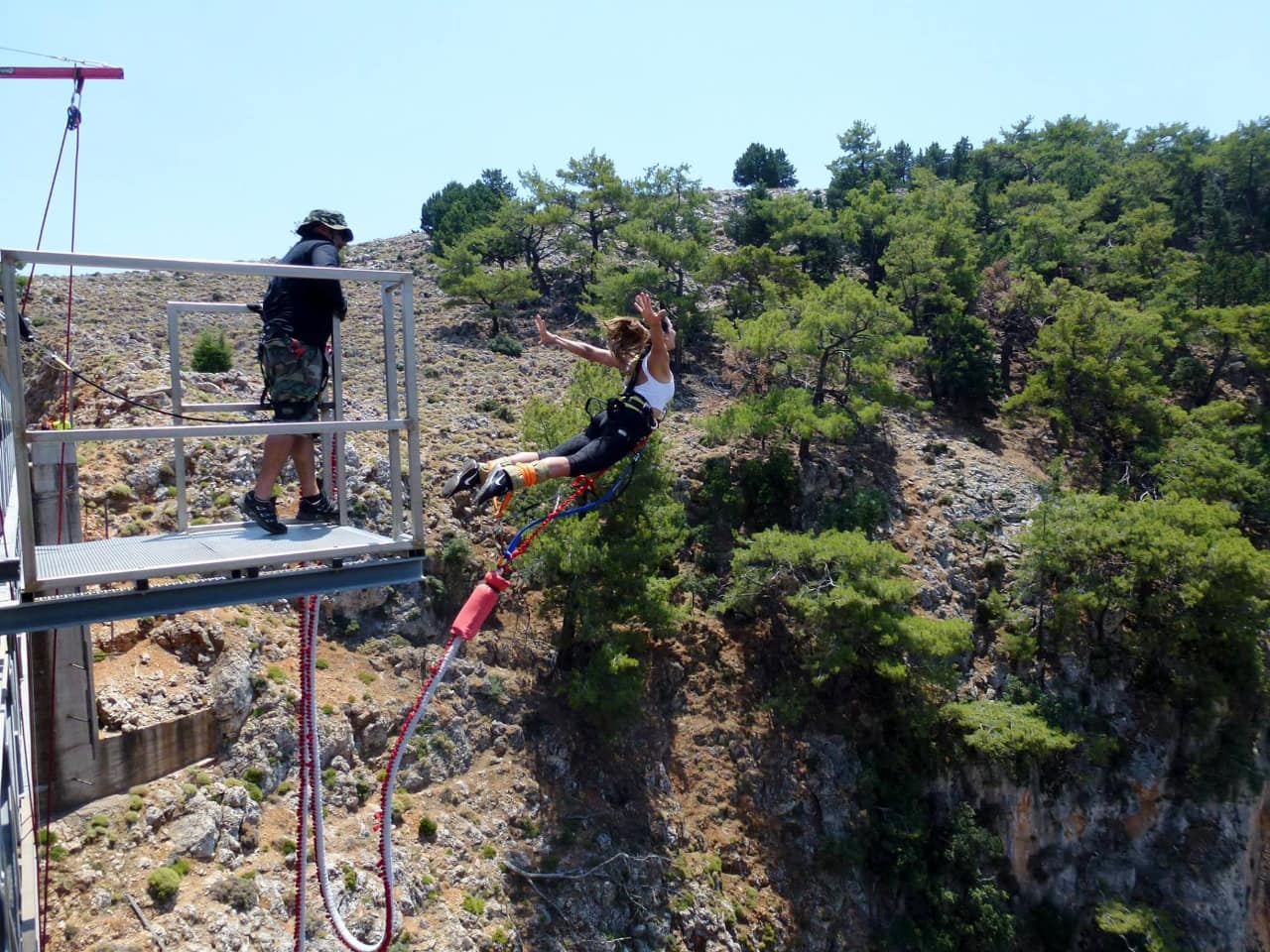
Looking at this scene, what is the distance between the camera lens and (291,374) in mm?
6508

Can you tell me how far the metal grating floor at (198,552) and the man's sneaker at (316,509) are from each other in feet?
1.31

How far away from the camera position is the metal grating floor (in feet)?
16.2

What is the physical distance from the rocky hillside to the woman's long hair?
913 centimetres

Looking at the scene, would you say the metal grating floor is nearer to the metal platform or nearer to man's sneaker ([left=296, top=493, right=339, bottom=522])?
the metal platform

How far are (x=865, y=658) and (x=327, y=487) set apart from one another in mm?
16867

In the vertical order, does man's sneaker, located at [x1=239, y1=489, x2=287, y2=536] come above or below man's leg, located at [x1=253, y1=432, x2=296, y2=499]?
below

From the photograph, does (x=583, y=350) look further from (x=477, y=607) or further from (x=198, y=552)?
(x=198, y=552)

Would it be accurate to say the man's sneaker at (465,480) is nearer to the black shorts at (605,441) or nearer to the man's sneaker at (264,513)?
the black shorts at (605,441)

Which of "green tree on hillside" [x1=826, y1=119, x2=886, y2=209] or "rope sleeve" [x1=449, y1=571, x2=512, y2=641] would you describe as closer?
"rope sleeve" [x1=449, y1=571, x2=512, y2=641]

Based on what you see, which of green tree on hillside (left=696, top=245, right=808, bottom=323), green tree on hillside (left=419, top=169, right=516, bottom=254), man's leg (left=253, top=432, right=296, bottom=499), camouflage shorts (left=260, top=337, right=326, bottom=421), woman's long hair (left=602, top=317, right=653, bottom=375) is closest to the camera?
camouflage shorts (left=260, top=337, right=326, bottom=421)

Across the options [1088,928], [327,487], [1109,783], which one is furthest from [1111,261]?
[327,487]

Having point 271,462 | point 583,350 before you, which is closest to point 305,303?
point 271,462

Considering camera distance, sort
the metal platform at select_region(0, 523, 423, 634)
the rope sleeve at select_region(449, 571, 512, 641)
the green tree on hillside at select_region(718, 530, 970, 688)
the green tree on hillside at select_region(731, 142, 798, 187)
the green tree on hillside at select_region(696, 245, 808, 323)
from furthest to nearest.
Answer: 1. the green tree on hillside at select_region(731, 142, 798, 187)
2. the green tree on hillside at select_region(696, 245, 808, 323)
3. the green tree on hillside at select_region(718, 530, 970, 688)
4. the rope sleeve at select_region(449, 571, 512, 641)
5. the metal platform at select_region(0, 523, 423, 634)

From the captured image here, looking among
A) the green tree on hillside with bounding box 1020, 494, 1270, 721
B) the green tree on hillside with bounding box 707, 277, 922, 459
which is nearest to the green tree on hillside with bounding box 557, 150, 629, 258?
the green tree on hillside with bounding box 707, 277, 922, 459
